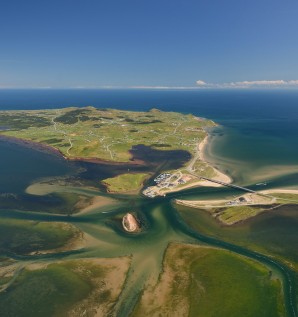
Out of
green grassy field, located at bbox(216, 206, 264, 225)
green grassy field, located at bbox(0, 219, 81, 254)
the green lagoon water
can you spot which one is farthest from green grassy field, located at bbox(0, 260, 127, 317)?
green grassy field, located at bbox(216, 206, 264, 225)

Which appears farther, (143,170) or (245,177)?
(143,170)

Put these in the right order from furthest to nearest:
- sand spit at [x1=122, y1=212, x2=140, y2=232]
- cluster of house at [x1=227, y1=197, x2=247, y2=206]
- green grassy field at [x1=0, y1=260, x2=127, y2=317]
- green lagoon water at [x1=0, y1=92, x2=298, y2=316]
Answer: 1. cluster of house at [x1=227, y1=197, x2=247, y2=206]
2. sand spit at [x1=122, y1=212, x2=140, y2=232]
3. green lagoon water at [x1=0, y1=92, x2=298, y2=316]
4. green grassy field at [x1=0, y1=260, x2=127, y2=317]

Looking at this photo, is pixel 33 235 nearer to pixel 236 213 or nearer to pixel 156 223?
pixel 156 223

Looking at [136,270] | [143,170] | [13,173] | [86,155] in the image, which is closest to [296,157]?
[143,170]

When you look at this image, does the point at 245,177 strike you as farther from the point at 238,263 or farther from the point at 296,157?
the point at 238,263

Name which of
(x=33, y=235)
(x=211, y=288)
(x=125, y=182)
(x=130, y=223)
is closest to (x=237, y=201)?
(x=130, y=223)

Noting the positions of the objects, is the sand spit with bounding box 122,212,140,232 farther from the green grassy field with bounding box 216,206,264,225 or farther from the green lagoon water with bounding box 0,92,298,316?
the green grassy field with bounding box 216,206,264,225

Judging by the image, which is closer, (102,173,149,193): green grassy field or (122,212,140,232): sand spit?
(122,212,140,232): sand spit
